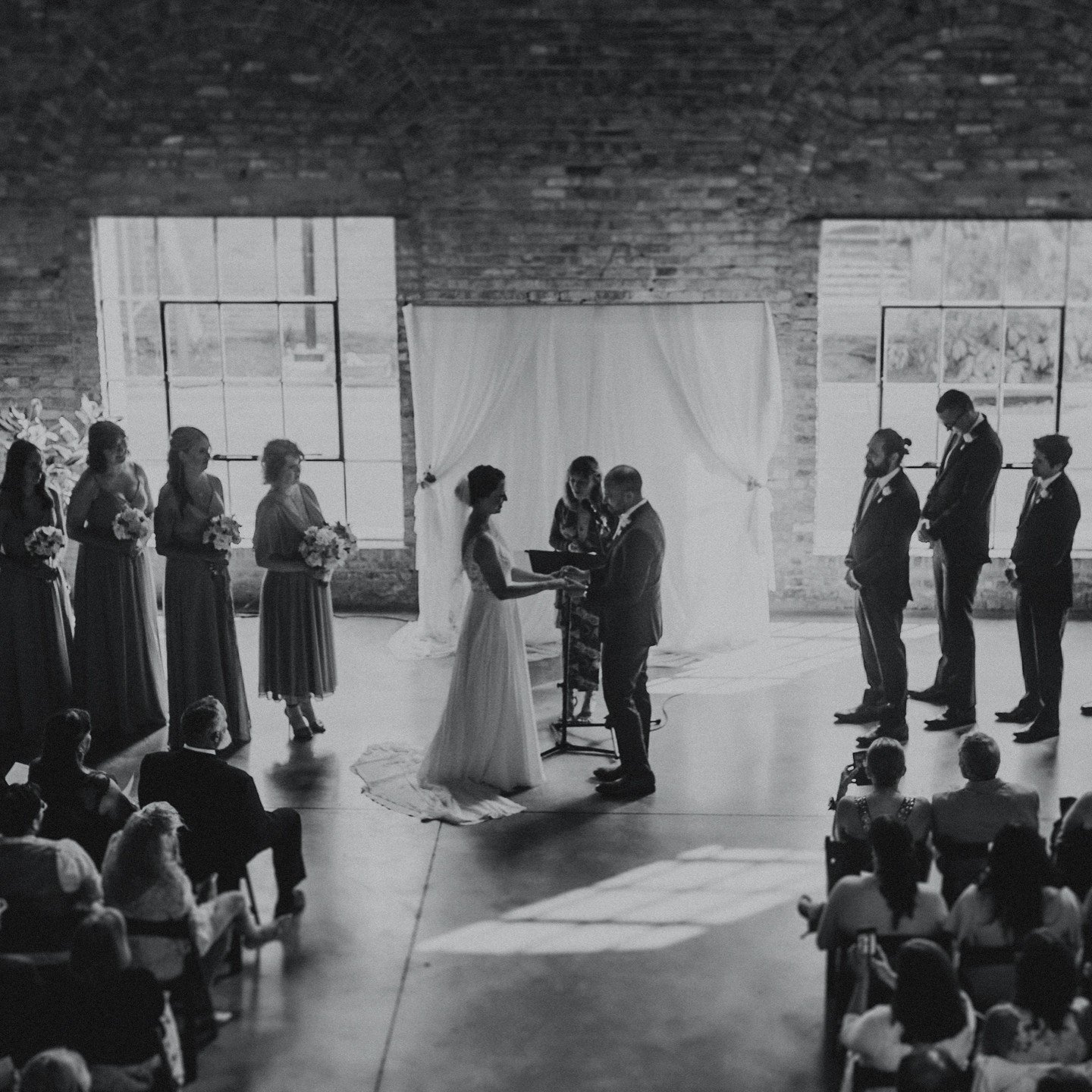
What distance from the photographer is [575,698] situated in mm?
9156

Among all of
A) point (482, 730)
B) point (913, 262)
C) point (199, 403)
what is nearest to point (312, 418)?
point (199, 403)

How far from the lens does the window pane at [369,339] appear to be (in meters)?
13.2

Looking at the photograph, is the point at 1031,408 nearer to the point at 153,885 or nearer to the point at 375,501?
the point at 375,501

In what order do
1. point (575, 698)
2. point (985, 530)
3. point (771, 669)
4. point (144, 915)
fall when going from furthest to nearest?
1. point (771, 669)
2. point (575, 698)
3. point (985, 530)
4. point (144, 915)

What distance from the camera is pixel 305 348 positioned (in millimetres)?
12336

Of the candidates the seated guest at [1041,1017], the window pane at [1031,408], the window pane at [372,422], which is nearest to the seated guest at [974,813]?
the seated guest at [1041,1017]

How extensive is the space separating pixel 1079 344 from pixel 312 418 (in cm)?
734

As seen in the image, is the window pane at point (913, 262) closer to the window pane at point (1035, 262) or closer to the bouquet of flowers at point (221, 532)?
the window pane at point (1035, 262)

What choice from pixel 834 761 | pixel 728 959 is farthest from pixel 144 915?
pixel 834 761

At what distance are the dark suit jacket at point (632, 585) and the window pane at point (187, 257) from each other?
706cm

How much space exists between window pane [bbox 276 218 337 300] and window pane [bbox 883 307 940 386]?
444cm

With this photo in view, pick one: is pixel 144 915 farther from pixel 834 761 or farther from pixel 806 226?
pixel 806 226

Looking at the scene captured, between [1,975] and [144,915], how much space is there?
24.2 inches

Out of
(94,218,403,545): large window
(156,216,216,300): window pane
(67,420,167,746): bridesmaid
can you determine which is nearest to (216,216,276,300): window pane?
Result: (94,218,403,545): large window
